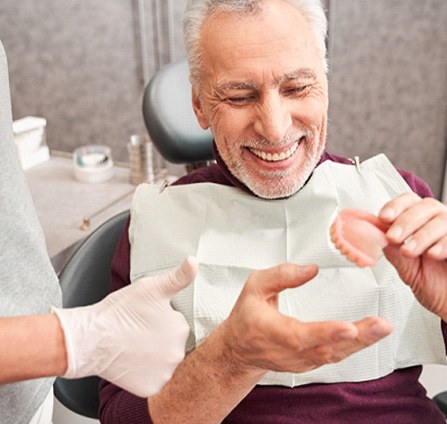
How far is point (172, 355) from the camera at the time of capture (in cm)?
99

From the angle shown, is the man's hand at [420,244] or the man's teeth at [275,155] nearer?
the man's hand at [420,244]

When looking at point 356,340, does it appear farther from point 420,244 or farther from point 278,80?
point 278,80

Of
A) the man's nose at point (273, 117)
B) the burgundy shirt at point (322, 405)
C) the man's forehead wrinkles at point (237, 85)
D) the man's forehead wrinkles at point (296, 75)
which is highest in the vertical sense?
the man's forehead wrinkles at point (296, 75)

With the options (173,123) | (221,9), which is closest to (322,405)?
(221,9)

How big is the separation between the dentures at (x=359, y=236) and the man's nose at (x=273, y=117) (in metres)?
0.34

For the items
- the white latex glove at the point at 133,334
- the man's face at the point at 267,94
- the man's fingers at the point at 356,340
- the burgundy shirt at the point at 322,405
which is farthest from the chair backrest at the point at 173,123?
the man's fingers at the point at 356,340

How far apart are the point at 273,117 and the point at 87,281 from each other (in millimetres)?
602

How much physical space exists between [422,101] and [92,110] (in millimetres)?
1780

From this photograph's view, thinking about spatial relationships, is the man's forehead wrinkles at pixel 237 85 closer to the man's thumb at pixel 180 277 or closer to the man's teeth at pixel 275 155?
the man's teeth at pixel 275 155

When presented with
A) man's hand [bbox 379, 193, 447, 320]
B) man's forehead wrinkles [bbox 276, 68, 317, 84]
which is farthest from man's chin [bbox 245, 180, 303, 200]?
man's hand [bbox 379, 193, 447, 320]

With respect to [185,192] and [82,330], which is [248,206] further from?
[82,330]

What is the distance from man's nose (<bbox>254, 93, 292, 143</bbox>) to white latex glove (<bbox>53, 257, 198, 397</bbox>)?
44 centimetres

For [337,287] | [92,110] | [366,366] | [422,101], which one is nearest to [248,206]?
[337,287]

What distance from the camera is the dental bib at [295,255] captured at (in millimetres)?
1261
